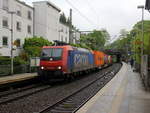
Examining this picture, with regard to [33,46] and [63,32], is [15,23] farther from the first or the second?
[63,32]

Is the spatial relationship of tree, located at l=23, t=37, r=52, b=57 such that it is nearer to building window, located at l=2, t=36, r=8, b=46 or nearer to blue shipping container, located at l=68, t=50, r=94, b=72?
building window, located at l=2, t=36, r=8, b=46

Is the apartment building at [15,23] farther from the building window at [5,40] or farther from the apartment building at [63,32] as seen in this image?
the apartment building at [63,32]

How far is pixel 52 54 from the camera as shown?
2088 centimetres

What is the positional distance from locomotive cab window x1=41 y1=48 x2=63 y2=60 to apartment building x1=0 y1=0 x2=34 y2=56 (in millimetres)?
15606

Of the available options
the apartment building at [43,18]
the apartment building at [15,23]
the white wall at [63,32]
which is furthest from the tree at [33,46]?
the white wall at [63,32]

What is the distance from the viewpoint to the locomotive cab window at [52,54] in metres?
20.5

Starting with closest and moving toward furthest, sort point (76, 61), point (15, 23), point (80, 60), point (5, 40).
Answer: point (76, 61) < point (80, 60) < point (5, 40) < point (15, 23)

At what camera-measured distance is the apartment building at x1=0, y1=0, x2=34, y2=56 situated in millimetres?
39094

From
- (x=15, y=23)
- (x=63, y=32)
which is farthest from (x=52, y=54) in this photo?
(x=63, y=32)

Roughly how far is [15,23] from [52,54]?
898 inches

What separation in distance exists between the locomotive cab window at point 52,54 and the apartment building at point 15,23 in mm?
15606

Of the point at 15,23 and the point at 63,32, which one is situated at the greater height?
the point at 63,32

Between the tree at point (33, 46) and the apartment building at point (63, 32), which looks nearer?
the tree at point (33, 46)

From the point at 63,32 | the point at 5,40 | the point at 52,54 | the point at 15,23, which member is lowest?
the point at 52,54
